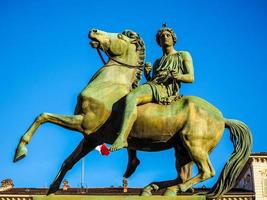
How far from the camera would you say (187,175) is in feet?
33.8

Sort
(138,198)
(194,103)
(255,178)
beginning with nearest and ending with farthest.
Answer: (138,198) < (194,103) < (255,178)

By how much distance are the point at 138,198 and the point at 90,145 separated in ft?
4.68

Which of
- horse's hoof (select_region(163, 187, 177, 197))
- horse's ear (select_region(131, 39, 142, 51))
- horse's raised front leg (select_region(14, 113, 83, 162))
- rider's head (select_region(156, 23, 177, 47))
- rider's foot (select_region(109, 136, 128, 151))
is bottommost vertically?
horse's hoof (select_region(163, 187, 177, 197))

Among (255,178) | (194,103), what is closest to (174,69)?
(194,103)

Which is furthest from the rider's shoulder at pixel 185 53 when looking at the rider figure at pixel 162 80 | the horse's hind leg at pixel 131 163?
the horse's hind leg at pixel 131 163

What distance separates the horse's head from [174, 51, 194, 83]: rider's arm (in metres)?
0.71

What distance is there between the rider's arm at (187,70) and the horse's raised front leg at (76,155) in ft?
5.65

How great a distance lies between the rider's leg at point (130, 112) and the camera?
371 inches

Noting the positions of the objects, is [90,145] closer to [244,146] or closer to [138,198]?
[138,198]

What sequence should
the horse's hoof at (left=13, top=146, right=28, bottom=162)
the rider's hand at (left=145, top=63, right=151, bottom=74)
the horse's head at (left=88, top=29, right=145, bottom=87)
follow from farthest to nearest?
1. the rider's hand at (left=145, top=63, right=151, bottom=74)
2. the horse's head at (left=88, top=29, right=145, bottom=87)
3. the horse's hoof at (left=13, top=146, right=28, bottom=162)

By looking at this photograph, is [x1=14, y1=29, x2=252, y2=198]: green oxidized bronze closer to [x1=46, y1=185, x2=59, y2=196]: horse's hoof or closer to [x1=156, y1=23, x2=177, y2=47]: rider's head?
[x1=46, y1=185, x2=59, y2=196]: horse's hoof

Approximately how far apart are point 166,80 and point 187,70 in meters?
0.40

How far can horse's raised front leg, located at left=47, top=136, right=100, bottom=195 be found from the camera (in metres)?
10.1

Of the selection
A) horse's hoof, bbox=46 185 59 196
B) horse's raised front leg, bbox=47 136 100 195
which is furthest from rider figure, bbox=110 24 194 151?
horse's hoof, bbox=46 185 59 196
